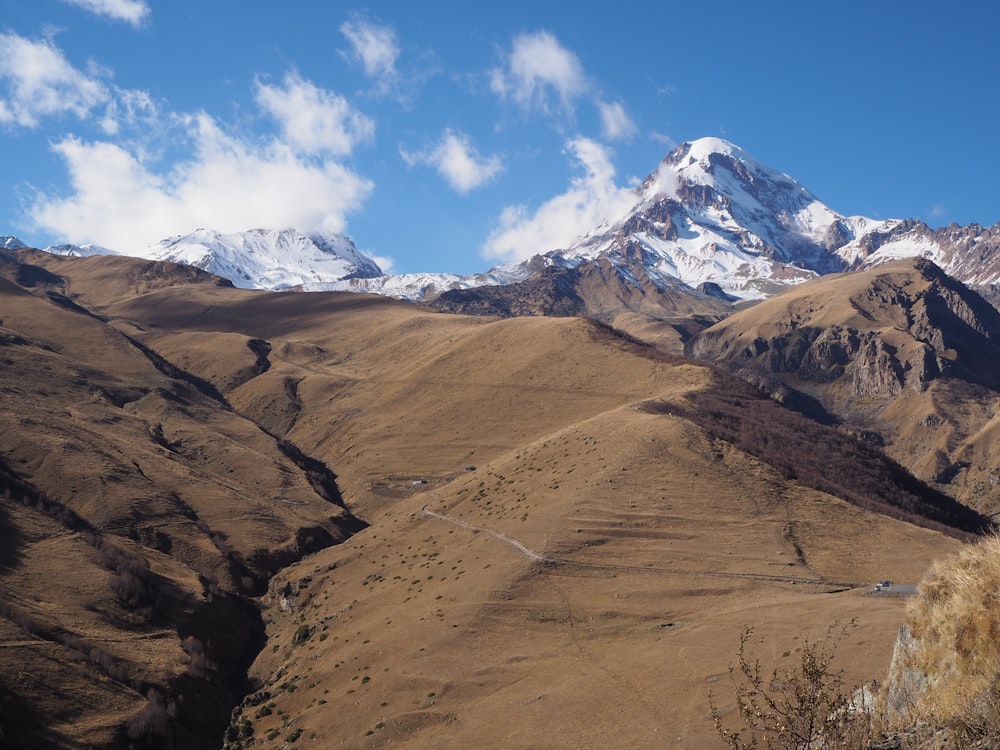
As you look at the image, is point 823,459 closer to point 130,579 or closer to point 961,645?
point 130,579

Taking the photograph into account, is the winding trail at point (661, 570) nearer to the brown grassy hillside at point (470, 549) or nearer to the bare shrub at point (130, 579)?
the brown grassy hillside at point (470, 549)

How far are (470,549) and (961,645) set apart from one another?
49.5 m

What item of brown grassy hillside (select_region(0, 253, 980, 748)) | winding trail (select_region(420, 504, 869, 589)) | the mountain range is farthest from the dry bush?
winding trail (select_region(420, 504, 869, 589))

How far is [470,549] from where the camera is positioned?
60406mm

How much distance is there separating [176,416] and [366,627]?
2907 inches

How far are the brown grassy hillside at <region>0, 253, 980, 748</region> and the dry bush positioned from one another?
16.4 m

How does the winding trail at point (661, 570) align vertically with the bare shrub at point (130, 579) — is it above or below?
below

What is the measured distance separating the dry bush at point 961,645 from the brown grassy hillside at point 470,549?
1636 centimetres

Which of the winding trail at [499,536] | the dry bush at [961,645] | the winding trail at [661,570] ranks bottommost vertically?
the dry bush at [961,645]

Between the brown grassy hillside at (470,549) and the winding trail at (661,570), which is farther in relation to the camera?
the winding trail at (661,570)

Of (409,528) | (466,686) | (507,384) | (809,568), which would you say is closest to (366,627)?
(466,686)

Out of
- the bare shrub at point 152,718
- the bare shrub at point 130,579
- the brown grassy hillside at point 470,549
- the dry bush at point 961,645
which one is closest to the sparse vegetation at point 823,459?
the brown grassy hillside at point 470,549

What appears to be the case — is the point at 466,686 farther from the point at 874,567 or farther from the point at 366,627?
the point at 874,567

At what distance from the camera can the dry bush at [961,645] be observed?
11355 mm
